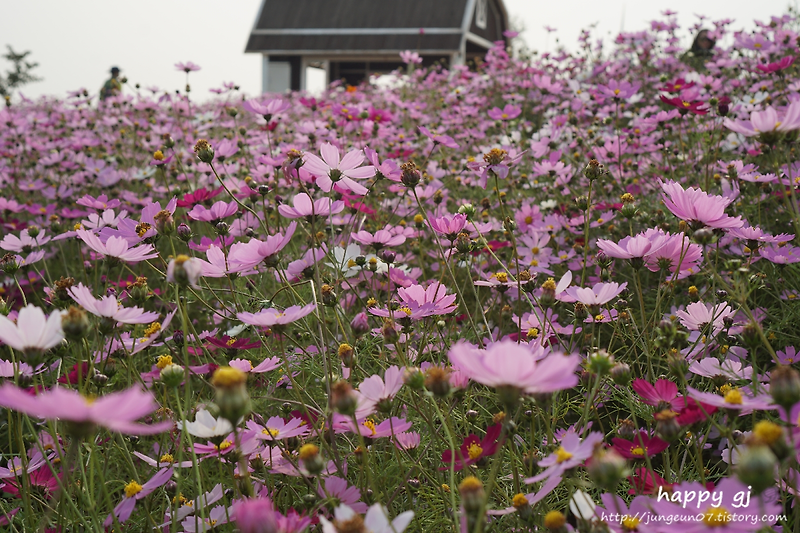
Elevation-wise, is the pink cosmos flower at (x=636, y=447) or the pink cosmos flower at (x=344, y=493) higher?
the pink cosmos flower at (x=636, y=447)

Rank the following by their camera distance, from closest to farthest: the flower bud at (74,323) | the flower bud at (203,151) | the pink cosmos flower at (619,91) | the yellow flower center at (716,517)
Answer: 1. the yellow flower center at (716,517)
2. the flower bud at (74,323)
3. the flower bud at (203,151)
4. the pink cosmos flower at (619,91)

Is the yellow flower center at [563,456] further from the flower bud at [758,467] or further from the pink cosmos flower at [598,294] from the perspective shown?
the pink cosmos flower at [598,294]

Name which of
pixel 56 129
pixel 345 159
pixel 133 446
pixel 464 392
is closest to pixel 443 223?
pixel 345 159

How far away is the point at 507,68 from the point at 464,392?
4502mm

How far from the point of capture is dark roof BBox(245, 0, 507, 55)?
1137 centimetres

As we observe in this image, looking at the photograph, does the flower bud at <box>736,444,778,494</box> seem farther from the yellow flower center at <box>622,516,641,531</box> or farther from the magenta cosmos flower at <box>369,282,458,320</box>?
the magenta cosmos flower at <box>369,282,458,320</box>

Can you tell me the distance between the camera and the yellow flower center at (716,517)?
0.43 meters

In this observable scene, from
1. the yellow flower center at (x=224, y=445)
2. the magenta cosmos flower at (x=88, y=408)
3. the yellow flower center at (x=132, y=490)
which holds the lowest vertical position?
the yellow flower center at (x=132, y=490)

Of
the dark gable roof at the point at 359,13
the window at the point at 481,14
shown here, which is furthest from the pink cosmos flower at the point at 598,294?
the window at the point at 481,14

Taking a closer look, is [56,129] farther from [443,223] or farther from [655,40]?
[655,40]

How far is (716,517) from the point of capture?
44cm

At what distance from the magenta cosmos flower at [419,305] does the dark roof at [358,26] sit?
1084 cm

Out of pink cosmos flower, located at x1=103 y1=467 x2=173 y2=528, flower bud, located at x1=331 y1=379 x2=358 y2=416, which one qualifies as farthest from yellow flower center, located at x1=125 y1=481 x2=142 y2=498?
flower bud, located at x1=331 y1=379 x2=358 y2=416

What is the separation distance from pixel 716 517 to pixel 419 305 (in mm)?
491
